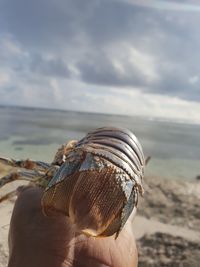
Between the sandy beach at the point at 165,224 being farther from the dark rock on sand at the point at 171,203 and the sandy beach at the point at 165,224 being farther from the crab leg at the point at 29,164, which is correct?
the crab leg at the point at 29,164

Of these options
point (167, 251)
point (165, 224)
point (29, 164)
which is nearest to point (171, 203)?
point (165, 224)

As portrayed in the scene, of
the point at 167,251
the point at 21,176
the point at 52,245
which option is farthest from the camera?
the point at 167,251

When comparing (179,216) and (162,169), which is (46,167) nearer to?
(179,216)

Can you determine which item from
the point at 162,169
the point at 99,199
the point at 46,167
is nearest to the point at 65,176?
the point at 99,199

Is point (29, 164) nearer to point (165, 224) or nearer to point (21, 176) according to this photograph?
point (21, 176)

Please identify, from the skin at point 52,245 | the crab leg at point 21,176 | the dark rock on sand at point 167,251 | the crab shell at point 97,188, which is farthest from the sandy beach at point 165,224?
the crab shell at point 97,188

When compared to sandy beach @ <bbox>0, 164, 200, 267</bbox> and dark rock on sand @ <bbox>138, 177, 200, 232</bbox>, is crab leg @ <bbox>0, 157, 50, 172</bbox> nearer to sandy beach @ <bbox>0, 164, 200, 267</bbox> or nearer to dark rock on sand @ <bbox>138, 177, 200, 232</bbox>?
sandy beach @ <bbox>0, 164, 200, 267</bbox>
